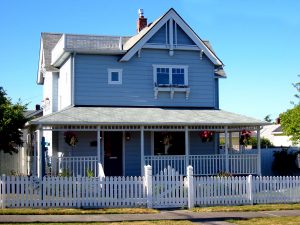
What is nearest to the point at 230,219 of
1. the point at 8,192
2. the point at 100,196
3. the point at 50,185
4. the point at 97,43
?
the point at 100,196

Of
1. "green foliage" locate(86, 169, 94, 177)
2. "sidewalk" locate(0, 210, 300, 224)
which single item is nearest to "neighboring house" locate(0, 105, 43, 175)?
"green foliage" locate(86, 169, 94, 177)

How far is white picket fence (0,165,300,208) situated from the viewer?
1728cm

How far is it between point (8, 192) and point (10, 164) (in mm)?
13083

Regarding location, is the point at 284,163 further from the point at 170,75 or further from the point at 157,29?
the point at 157,29

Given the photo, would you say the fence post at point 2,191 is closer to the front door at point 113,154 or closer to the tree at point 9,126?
the tree at point 9,126

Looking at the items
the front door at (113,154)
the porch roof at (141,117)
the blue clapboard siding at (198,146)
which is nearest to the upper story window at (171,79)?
the porch roof at (141,117)

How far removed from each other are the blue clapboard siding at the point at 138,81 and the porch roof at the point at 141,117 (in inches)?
23.4

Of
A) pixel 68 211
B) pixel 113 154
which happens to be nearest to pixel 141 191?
pixel 68 211

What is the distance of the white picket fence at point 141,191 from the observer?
17281 millimetres

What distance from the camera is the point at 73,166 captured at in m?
22.2

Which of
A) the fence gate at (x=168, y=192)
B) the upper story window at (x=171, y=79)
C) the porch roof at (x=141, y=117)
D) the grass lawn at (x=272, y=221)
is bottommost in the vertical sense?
the grass lawn at (x=272, y=221)

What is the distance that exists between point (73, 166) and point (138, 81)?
5913 mm

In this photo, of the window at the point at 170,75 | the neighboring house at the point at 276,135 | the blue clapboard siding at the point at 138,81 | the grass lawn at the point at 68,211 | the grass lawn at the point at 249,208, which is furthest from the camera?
the neighboring house at the point at 276,135

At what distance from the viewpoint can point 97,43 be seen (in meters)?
25.4
